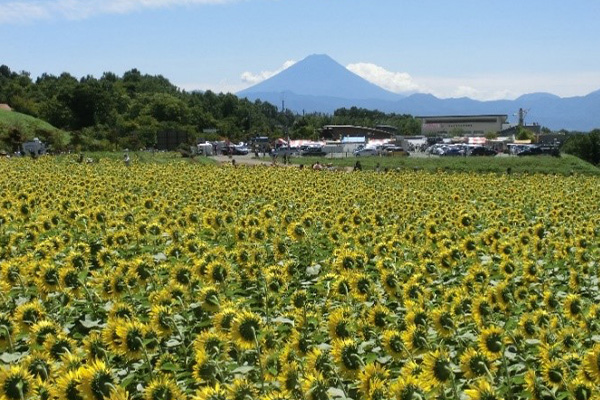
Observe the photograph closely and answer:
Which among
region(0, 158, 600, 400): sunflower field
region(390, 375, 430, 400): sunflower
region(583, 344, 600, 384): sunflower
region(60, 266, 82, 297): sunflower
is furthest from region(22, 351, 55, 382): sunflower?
region(583, 344, 600, 384): sunflower

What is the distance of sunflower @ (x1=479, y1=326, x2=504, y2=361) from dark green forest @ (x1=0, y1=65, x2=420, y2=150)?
62.0 metres

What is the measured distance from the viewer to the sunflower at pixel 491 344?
15.8ft

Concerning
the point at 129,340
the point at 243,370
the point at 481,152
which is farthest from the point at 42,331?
the point at 481,152

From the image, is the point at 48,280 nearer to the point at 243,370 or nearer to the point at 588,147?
the point at 243,370

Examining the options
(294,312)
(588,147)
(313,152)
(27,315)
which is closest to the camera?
(27,315)

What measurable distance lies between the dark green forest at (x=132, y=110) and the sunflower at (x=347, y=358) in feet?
203

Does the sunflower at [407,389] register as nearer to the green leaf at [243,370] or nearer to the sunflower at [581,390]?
the sunflower at [581,390]

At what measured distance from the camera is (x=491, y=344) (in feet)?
15.9

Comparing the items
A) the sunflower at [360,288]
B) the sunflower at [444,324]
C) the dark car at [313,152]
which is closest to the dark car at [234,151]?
the dark car at [313,152]

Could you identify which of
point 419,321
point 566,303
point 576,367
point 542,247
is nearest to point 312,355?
point 419,321

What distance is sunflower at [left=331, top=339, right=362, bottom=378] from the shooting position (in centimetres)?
443

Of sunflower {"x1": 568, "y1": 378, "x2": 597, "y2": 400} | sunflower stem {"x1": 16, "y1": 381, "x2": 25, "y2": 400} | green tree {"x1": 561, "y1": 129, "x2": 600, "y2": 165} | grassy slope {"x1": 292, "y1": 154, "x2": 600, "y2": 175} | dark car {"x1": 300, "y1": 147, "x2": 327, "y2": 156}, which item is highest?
sunflower stem {"x1": 16, "y1": 381, "x2": 25, "y2": 400}

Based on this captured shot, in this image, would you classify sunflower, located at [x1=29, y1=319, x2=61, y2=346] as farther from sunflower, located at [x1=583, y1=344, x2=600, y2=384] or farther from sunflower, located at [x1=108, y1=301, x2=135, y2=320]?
sunflower, located at [x1=583, y1=344, x2=600, y2=384]

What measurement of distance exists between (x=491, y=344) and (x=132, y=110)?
133503mm
